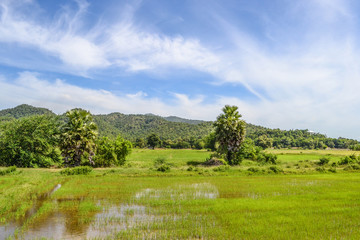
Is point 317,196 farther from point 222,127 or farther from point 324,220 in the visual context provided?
point 222,127

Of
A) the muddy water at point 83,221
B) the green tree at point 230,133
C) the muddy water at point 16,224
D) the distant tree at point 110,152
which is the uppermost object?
the green tree at point 230,133

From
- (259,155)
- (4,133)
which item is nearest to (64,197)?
(4,133)

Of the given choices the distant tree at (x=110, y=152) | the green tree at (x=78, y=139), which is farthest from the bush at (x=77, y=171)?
the distant tree at (x=110, y=152)

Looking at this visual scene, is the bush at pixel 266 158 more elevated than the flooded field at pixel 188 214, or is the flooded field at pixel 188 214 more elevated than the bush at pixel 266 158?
the bush at pixel 266 158

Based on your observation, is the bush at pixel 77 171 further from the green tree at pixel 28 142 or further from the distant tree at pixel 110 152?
the green tree at pixel 28 142

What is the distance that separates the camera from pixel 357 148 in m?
87.9

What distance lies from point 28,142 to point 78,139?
7.16 meters

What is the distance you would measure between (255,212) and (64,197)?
13.4 meters

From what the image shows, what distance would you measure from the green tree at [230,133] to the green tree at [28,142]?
2606 cm

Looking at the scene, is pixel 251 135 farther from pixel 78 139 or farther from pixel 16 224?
pixel 16 224

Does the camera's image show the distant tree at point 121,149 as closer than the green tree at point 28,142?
No

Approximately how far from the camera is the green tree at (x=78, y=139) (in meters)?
34.6

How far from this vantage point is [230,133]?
4059cm

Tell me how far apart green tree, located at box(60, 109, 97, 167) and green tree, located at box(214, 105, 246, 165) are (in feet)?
66.2
